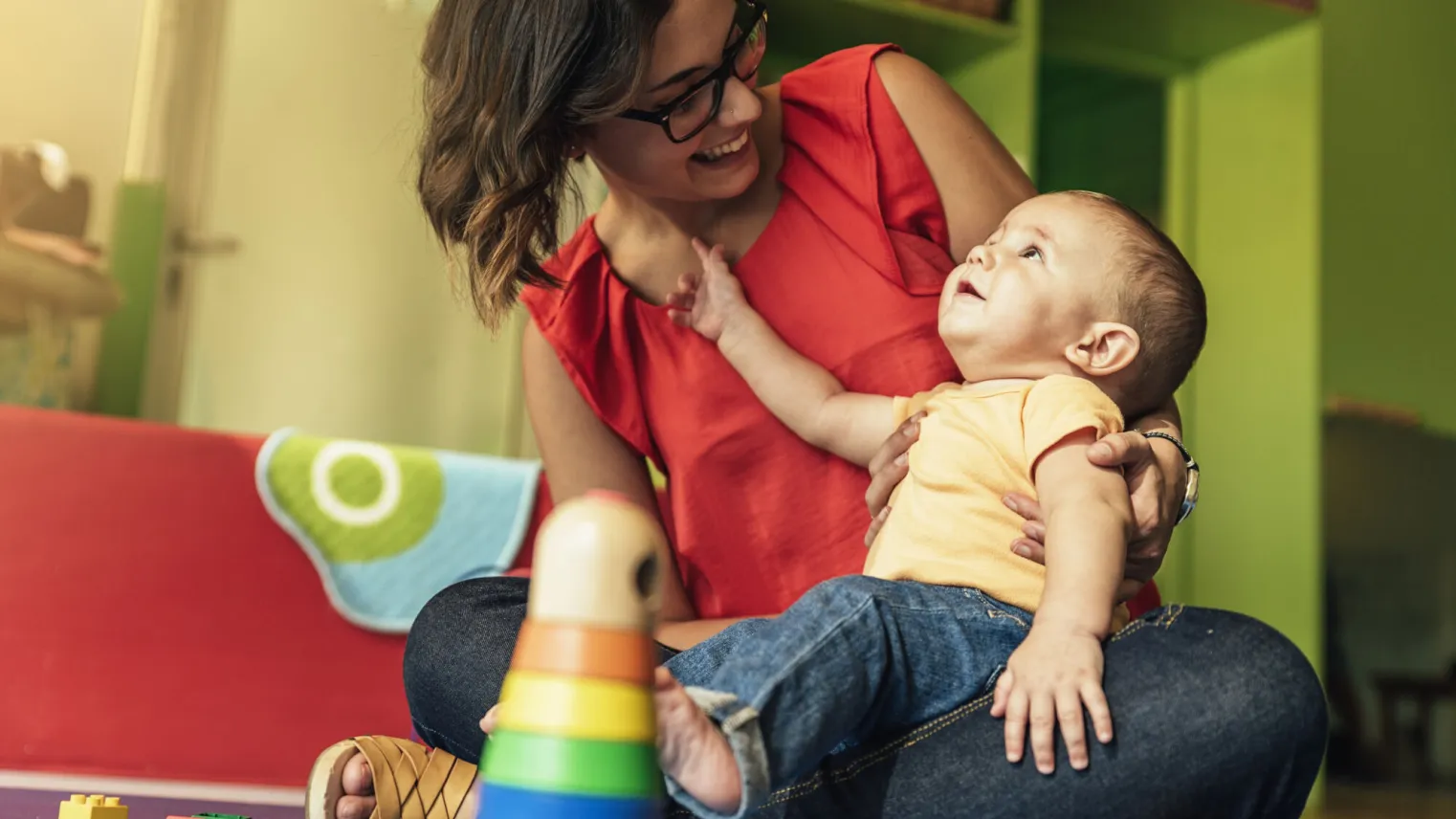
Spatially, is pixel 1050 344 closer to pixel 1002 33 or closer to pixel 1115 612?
pixel 1115 612

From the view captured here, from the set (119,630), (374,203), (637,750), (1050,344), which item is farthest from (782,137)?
(374,203)

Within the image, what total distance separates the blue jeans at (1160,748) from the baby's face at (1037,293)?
24cm

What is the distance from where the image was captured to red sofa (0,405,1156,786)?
169 centimetres

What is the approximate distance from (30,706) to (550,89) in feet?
3.65

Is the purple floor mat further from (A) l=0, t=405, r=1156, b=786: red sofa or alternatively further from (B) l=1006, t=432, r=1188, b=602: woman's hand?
(B) l=1006, t=432, r=1188, b=602: woman's hand

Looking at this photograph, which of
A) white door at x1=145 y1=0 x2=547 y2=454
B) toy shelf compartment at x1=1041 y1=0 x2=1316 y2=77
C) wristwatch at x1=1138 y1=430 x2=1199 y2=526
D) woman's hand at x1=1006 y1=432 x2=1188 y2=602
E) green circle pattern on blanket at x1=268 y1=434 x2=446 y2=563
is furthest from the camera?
toy shelf compartment at x1=1041 y1=0 x2=1316 y2=77

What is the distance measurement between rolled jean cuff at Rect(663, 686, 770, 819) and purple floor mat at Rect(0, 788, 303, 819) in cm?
76

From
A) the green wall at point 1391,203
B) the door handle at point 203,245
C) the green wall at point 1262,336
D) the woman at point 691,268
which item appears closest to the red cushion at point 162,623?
the woman at point 691,268

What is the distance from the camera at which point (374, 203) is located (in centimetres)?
276

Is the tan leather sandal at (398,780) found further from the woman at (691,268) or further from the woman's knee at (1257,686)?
the woman's knee at (1257,686)

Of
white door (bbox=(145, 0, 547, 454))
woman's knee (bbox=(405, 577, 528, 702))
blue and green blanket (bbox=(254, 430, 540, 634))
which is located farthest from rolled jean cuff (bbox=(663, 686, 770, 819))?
white door (bbox=(145, 0, 547, 454))

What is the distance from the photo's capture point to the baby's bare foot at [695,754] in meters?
0.68

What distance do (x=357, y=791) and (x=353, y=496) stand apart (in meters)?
0.82

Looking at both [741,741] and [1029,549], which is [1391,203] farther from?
[741,741]
